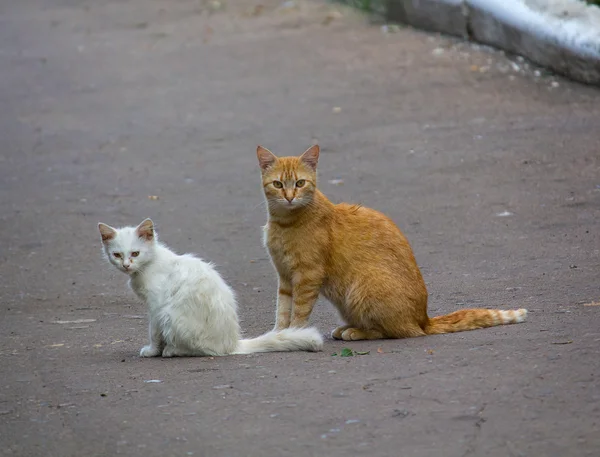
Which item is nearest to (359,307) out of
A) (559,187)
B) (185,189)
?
(559,187)

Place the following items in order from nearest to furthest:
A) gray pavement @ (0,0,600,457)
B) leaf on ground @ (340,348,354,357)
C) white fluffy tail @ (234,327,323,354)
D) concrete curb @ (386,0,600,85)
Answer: gray pavement @ (0,0,600,457) → leaf on ground @ (340,348,354,357) → white fluffy tail @ (234,327,323,354) → concrete curb @ (386,0,600,85)

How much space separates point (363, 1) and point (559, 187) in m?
7.81

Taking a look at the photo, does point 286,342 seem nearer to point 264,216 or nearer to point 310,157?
point 310,157

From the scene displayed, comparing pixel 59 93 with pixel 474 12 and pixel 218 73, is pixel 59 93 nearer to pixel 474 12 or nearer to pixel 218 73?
pixel 218 73

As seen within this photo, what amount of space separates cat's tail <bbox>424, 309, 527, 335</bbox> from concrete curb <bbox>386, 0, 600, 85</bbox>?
6.50 meters

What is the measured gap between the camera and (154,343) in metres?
6.19

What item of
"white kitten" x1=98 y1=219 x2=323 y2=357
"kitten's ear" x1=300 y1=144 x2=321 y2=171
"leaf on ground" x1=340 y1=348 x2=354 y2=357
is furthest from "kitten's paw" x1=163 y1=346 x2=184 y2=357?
"kitten's ear" x1=300 y1=144 x2=321 y2=171

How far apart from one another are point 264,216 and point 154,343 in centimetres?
380

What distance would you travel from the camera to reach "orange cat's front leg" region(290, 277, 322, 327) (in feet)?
20.9

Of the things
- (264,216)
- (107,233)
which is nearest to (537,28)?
(264,216)

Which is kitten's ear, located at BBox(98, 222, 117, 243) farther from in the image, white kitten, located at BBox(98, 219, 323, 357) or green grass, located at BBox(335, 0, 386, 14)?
green grass, located at BBox(335, 0, 386, 14)

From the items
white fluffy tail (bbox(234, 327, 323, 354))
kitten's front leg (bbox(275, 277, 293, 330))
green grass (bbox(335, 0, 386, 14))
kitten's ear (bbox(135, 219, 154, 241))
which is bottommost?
white fluffy tail (bbox(234, 327, 323, 354))

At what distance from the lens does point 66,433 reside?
16.0ft

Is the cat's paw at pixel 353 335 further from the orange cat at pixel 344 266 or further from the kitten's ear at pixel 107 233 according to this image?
the kitten's ear at pixel 107 233
